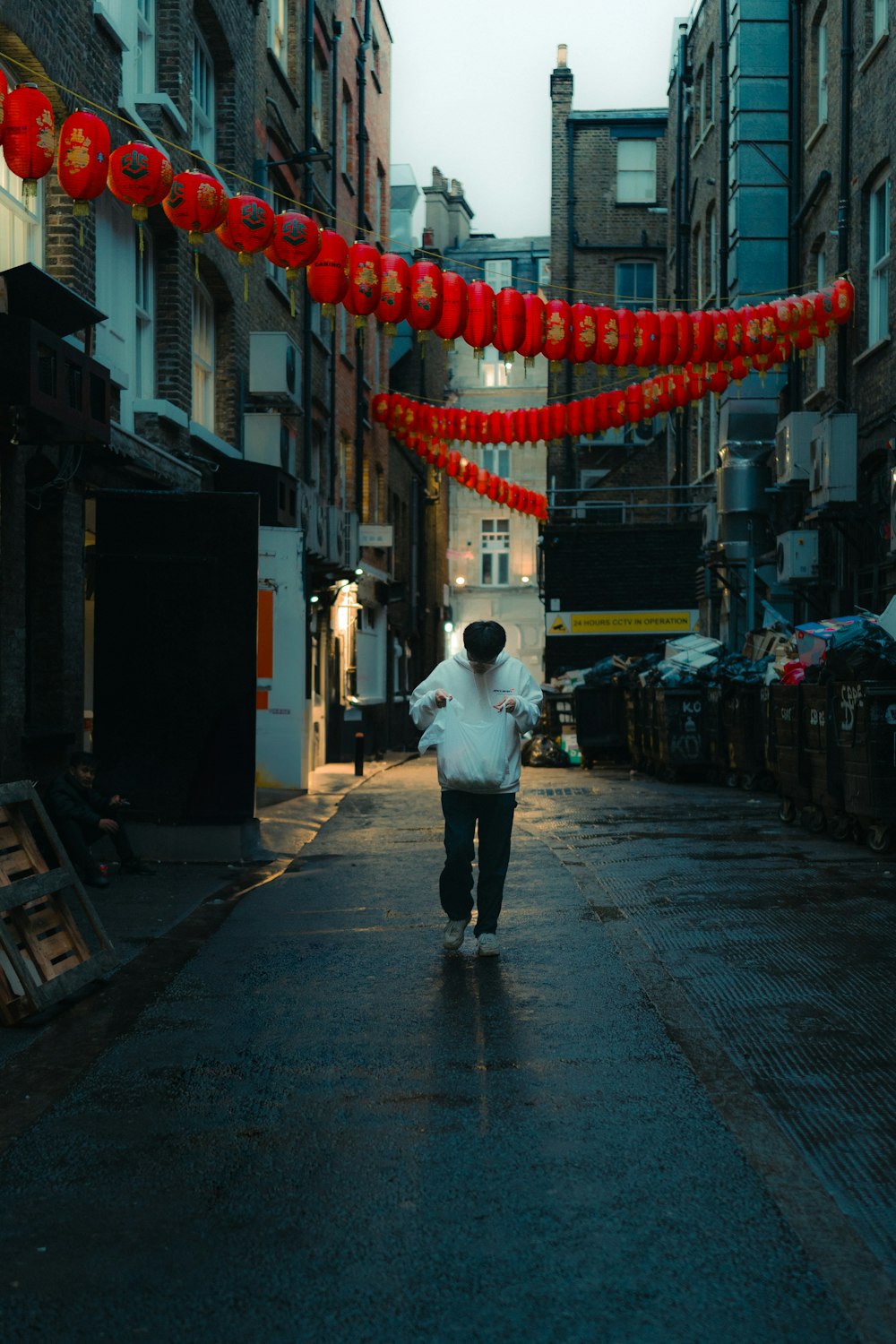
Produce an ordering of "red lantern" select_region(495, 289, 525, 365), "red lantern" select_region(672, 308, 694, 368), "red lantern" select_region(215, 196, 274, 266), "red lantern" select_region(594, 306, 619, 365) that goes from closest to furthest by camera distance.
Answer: "red lantern" select_region(215, 196, 274, 266) < "red lantern" select_region(495, 289, 525, 365) < "red lantern" select_region(594, 306, 619, 365) < "red lantern" select_region(672, 308, 694, 368)

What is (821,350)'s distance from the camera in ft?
75.6

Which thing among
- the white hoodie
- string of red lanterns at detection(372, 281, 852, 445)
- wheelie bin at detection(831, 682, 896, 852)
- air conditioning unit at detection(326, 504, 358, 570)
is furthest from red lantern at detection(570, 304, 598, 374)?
air conditioning unit at detection(326, 504, 358, 570)

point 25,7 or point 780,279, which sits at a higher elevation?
point 780,279

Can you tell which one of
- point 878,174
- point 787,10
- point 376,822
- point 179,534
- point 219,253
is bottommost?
point 376,822

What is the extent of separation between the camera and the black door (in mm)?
12000

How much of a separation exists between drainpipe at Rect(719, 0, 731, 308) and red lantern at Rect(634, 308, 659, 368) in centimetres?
1338

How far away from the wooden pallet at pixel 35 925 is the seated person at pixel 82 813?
2.74 meters

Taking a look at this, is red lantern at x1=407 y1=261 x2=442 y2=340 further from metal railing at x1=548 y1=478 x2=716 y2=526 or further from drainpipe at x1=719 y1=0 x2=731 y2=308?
metal railing at x1=548 y1=478 x2=716 y2=526

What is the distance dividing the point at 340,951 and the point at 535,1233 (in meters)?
4.22

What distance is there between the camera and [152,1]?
16125mm

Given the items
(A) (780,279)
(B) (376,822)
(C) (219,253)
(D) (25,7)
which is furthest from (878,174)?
(D) (25,7)

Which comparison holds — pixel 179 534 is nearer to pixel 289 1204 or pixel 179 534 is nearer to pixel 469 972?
pixel 469 972

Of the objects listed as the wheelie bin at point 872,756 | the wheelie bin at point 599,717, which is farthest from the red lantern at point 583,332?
the wheelie bin at point 599,717

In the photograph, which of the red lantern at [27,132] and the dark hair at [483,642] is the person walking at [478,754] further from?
the red lantern at [27,132]
